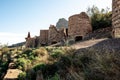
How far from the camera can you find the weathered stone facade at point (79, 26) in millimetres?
22844

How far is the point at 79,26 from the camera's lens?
75.0 feet

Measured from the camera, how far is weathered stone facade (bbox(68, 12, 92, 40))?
2284cm

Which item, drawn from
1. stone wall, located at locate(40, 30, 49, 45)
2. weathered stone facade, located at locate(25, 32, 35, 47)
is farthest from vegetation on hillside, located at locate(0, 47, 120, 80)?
weathered stone facade, located at locate(25, 32, 35, 47)

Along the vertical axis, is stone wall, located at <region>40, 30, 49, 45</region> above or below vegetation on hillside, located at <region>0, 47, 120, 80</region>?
above

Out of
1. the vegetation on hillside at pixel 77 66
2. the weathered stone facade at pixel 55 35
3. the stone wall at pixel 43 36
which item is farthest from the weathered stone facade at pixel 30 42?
the vegetation on hillside at pixel 77 66

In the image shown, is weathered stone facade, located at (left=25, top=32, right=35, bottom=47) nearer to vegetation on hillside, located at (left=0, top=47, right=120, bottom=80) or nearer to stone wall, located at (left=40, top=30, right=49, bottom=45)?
stone wall, located at (left=40, top=30, right=49, bottom=45)

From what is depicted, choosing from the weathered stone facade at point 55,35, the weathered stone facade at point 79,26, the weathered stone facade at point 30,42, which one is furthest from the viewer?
the weathered stone facade at point 30,42

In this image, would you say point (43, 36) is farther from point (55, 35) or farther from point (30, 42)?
point (30, 42)

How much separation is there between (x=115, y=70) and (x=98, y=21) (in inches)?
819

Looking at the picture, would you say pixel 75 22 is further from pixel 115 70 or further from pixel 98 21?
pixel 115 70

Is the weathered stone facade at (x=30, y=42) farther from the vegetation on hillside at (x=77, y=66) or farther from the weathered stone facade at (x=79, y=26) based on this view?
the vegetation on hillside at (x=77, y=66)

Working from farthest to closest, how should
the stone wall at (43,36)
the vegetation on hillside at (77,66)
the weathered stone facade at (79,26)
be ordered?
the stone wall at (43,36)
the weathered stone facade at (79,26)
the vegetation on hillside at (77,66)

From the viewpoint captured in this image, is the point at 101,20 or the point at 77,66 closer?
the point at 77,66

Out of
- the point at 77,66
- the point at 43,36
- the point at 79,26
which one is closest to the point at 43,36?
the point at 43,36
